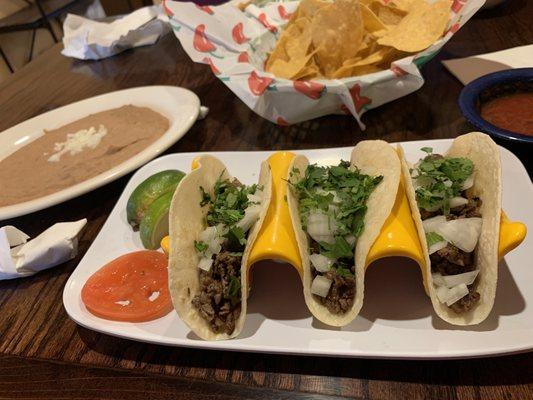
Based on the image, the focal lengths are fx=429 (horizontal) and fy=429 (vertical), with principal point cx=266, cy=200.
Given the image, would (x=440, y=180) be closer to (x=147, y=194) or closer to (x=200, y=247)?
(x=200, y=247)

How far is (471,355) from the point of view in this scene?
1.00m

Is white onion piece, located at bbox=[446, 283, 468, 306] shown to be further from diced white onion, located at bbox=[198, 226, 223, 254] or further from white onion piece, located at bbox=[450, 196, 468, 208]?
diced white onion, located at bbox=[198, 226, 223, 254]

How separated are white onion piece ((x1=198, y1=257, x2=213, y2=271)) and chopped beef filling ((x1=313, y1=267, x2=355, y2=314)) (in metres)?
0.33

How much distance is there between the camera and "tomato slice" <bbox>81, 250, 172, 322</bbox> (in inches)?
51.1

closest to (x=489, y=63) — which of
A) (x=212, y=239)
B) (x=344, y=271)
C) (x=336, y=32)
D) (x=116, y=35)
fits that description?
(x=336, y=32)

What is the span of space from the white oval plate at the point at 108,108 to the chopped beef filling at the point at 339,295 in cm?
111

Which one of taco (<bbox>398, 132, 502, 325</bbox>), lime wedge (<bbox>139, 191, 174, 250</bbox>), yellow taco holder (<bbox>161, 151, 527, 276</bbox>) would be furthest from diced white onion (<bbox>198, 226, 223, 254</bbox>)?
taco (<bbox>398, 132, 502, 325</bbox>)

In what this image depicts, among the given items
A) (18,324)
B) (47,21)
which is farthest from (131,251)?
(47,21)

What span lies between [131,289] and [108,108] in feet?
5.13

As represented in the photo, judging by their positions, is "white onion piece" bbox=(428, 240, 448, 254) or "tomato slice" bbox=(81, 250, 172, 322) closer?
"white onion piece" bbox=(428, 240, 448, 254)

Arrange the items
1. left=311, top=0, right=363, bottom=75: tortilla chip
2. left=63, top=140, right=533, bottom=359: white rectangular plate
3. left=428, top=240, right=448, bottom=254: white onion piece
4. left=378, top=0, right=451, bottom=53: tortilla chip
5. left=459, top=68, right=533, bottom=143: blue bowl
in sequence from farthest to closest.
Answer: left=311, top=0, right=363, bottom=75: tortilla chip → left=378, top=0, right=451, bottom=53: tortilla chip → left=459, top=68, right=533, bottom=143: blue bowl → left=428, top=240, right=448, bottom=254: white onion piece → left=63, top=140, right=533, bottom=359: white rectangular plate

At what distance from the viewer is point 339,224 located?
1.23 m

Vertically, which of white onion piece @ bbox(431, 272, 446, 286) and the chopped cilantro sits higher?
the chopped cilantro

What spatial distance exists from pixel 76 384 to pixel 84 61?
116 inches
